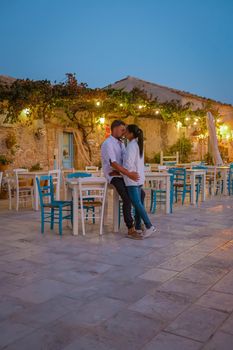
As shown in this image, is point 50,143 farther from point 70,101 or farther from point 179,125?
point 179,125

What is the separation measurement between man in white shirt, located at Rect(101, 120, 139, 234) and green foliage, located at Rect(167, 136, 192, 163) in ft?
37.0

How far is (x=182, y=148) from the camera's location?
16.4 metres

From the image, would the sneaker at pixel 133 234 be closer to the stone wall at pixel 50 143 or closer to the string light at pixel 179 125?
the stone wall at pixel 50 143

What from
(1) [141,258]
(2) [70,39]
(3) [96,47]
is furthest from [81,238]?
(3) [96,47]

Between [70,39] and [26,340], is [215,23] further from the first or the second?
[26,340]

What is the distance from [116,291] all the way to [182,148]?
45.2 feet

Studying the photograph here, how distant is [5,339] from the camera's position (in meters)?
2.30

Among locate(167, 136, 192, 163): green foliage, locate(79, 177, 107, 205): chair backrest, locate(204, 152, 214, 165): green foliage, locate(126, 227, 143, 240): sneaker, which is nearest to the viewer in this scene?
locate(126, 227, 143, 240): sneaker

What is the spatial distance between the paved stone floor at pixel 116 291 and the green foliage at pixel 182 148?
11141 millimetres

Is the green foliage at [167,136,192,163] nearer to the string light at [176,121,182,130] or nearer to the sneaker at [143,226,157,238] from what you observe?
the string light at [176,121,182,130]

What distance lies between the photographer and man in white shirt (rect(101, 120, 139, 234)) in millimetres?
5043

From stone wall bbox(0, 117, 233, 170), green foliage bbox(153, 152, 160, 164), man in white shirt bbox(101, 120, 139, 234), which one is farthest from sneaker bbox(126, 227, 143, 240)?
green foliage bbox(153, 152, 160, 164)

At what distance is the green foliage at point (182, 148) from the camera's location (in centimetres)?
1628

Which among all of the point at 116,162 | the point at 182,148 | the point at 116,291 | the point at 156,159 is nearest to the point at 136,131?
the point at 116,162
